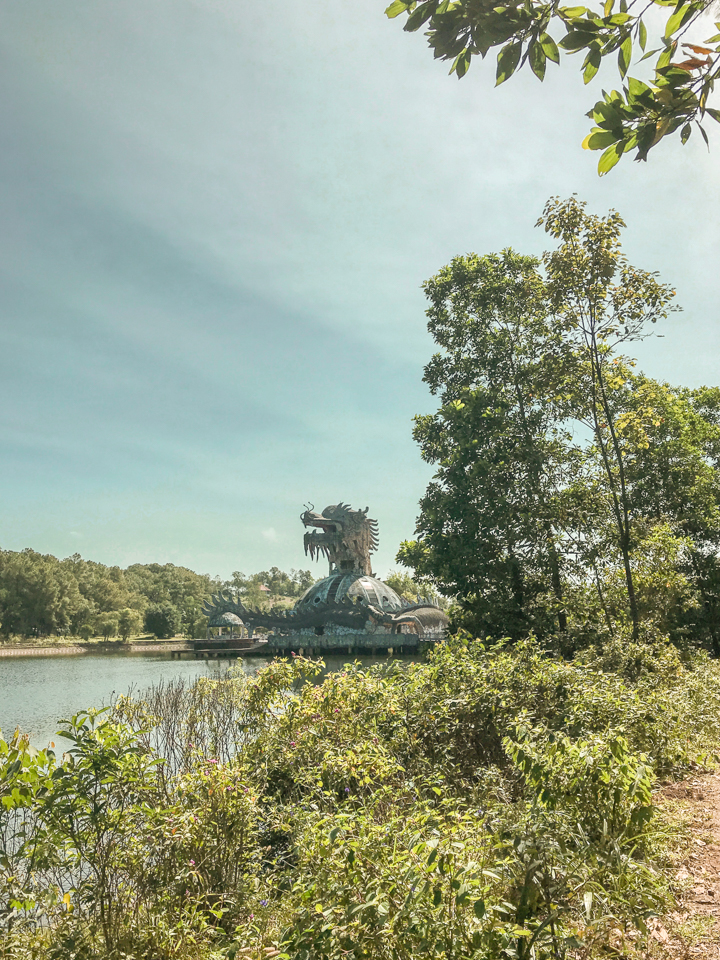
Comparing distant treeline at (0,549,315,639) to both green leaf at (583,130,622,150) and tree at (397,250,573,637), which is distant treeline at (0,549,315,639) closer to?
tree at (397,250,573,637)

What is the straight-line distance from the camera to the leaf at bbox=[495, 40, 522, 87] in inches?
92.8

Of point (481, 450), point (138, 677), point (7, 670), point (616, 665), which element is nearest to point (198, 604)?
point (7, 670)

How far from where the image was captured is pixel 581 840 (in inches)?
131

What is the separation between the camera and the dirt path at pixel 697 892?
9.78 feet

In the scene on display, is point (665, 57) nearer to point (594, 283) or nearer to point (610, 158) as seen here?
point (610, 158)

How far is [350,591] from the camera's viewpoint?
49.4m

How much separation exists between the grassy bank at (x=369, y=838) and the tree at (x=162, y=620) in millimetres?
71228

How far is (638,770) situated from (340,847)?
5.98 ft

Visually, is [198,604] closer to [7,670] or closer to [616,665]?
[7,670]

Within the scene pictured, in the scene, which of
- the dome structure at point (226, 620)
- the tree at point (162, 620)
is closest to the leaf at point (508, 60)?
the dome structure at point (226, 620)

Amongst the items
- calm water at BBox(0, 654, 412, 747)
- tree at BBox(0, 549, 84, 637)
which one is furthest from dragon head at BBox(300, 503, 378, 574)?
tree at BBox(0, 549, 84, 637)

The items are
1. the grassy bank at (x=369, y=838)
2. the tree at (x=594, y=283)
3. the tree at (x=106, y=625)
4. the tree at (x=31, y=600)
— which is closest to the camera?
the grassy bank at (x=369, y=838)

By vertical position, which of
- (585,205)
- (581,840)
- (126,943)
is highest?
(585,205)

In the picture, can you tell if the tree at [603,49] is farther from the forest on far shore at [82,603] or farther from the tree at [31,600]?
the tree at [31,600]
